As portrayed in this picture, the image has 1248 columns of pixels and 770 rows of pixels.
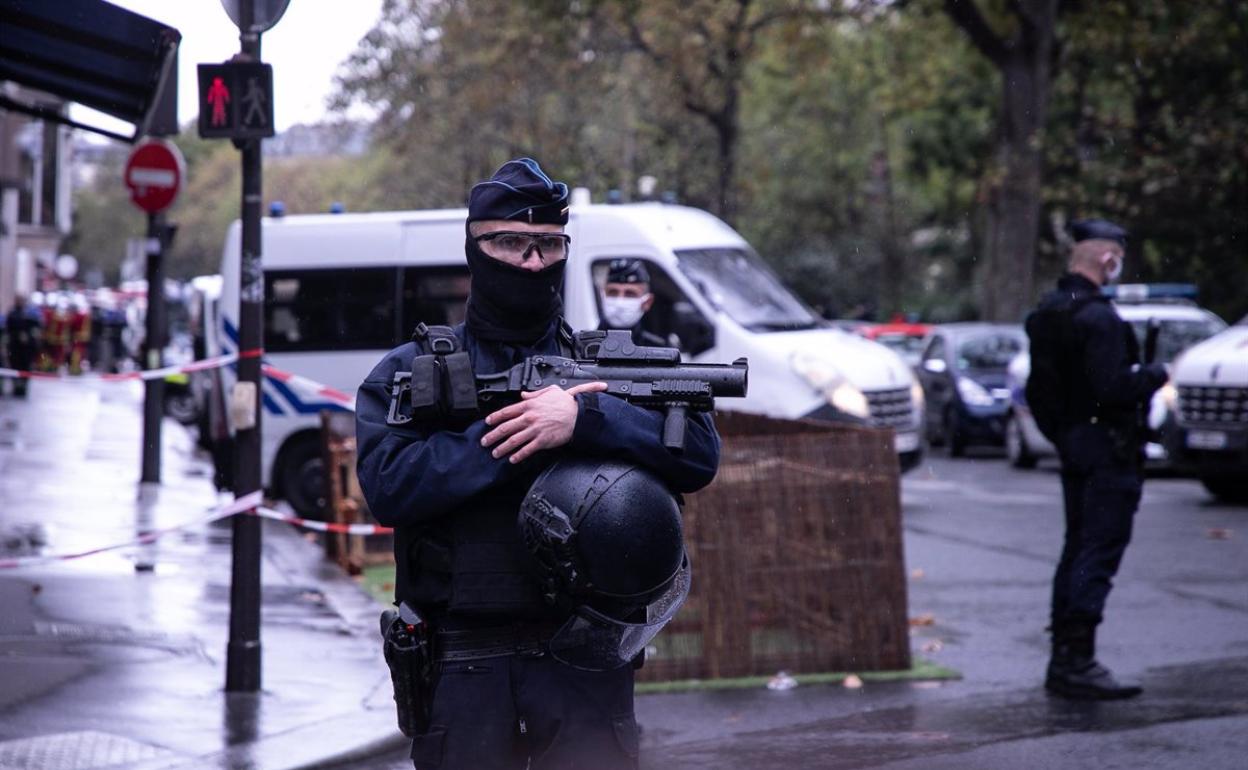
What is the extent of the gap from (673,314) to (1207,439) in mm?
5031

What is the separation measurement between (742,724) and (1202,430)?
9.68 metres

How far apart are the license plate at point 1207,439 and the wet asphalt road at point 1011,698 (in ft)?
7.57

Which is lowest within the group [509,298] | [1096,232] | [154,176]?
[509,298]

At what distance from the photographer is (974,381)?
2391 cm

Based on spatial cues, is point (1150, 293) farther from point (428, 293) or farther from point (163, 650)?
point (163, 650)

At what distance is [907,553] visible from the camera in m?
13.5

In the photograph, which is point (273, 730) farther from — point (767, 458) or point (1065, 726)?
point (1065, 726)

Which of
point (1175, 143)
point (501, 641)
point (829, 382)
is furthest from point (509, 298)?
point (1175, 143)

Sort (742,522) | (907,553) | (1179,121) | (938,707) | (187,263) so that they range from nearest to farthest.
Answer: (938,707)
(742,522)
(907,553)
(1179,121)
(187,263)

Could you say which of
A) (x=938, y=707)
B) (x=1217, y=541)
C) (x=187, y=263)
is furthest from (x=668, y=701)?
(x=187, y=263)

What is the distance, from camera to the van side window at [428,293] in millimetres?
15734

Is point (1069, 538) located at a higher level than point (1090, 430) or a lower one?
lower

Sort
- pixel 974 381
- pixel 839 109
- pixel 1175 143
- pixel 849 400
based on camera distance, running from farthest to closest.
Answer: pixel 839 109 < pixel 1175 143 < pixel 974 381 < pixel 849 400

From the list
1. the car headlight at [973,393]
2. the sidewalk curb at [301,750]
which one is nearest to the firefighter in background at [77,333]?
the car headlight at [973,393]
